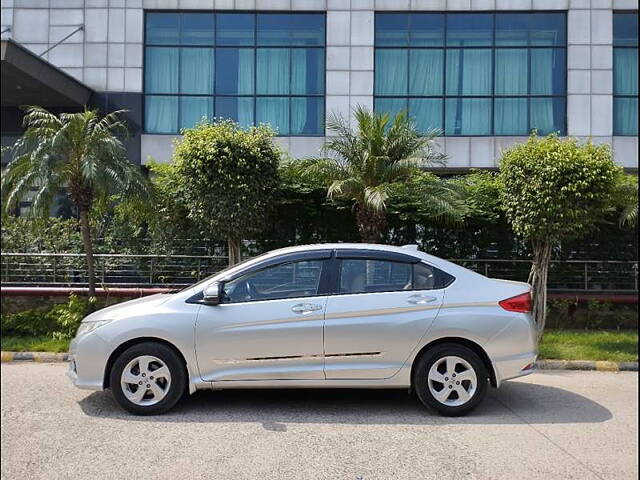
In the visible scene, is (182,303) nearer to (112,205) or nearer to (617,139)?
(112,205)

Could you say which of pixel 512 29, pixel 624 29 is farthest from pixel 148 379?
pixel 624 29

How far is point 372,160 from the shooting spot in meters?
10.2

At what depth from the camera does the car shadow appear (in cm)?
581

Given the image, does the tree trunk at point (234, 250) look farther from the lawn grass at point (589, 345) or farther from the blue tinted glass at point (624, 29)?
the blue tinted glass at point (624, 29)

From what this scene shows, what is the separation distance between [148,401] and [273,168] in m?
5.48

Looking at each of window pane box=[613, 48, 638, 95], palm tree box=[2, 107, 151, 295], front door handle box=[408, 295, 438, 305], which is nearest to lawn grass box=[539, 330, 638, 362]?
front door handle box=[408, 295, 438, 305]

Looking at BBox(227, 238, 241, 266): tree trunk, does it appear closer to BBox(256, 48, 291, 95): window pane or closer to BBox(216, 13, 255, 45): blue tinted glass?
BBox(256, 48, 291, 95): window pane

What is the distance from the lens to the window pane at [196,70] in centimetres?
1978

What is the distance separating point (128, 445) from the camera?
198 inches

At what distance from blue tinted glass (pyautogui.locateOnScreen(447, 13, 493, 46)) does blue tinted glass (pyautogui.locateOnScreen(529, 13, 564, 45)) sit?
1442mm

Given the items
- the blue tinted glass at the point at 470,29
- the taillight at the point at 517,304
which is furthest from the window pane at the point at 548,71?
the taillight at the point at 517,304

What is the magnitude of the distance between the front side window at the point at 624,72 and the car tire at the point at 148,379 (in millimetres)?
18568

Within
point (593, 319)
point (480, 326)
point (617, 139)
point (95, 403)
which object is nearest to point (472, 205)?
point (593, 319)

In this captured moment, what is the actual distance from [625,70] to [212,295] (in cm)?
1889
